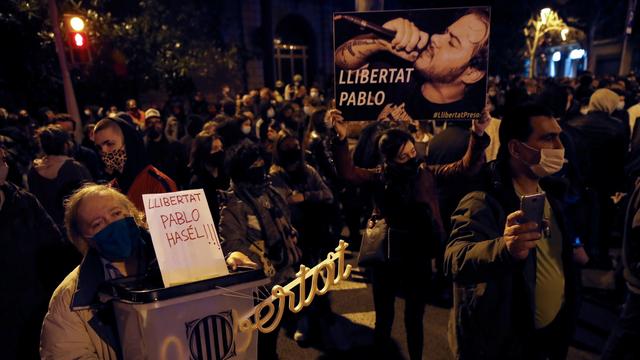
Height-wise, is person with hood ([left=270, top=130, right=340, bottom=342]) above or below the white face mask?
below

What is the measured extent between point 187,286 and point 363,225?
Result: 6.30 m

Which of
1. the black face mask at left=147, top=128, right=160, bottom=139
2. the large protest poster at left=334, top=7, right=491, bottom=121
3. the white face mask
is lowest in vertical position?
the black face mask at left=147, top=128, right=160, bottom=139

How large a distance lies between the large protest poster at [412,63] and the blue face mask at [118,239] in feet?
6.46

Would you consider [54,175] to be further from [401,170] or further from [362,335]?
[362,335]

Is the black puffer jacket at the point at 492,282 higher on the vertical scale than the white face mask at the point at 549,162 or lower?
lower

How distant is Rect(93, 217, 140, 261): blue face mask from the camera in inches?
72.8

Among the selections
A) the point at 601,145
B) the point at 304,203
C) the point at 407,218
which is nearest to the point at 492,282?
the point at 407,218

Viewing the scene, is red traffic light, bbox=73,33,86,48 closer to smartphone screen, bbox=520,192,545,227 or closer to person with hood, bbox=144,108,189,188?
person with hood, bbox=144,108,189,188

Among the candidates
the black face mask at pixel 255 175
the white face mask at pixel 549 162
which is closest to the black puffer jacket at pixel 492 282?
the white face mask at pixel 549 162

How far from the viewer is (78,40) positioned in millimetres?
10250

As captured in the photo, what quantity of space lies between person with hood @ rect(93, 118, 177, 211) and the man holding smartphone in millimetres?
2497

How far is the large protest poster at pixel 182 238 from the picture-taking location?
156 cm

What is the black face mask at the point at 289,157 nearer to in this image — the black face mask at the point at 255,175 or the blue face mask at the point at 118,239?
the black face mask at the point at 255,175

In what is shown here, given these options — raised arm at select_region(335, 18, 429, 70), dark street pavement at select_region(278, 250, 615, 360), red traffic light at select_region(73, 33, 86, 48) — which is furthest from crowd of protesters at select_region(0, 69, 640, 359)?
red traffic light at select_region(73, 33, 86, 48)
